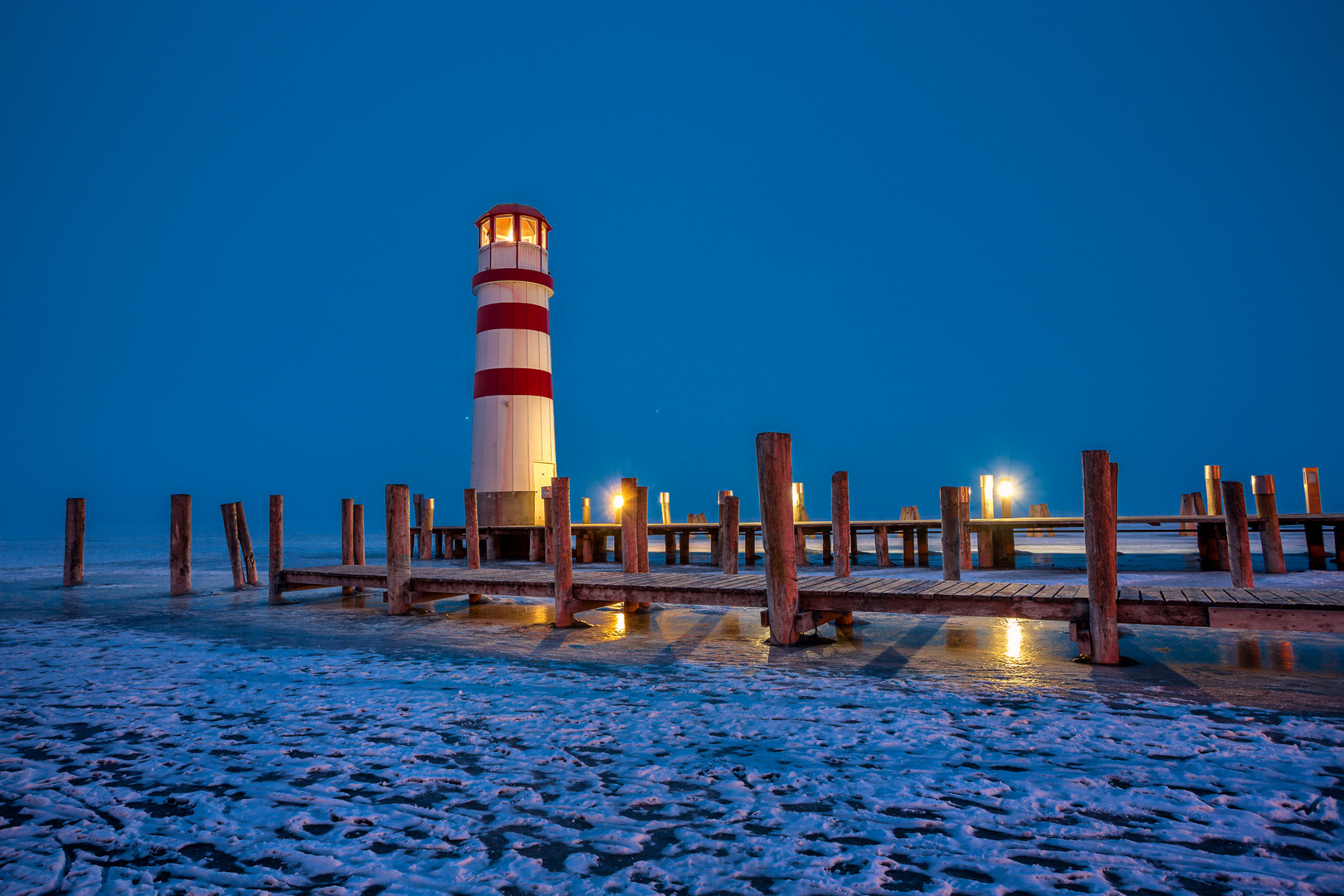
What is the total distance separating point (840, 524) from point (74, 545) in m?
19.6

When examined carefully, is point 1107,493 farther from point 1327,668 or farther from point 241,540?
point 241,540

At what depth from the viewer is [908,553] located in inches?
839

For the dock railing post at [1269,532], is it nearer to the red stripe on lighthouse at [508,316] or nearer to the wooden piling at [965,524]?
the wooden piling at [965,524]

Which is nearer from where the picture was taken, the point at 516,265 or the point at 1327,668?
the point at 1327,668

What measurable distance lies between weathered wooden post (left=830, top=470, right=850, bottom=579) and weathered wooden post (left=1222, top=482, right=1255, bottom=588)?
555cm

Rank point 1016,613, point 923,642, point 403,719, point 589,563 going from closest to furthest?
point 403,719, point 1016,613, point 923,642, point 589,563

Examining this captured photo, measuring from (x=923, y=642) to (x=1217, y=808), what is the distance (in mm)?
5480

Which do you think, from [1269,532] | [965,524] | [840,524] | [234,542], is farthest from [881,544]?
[234,542]

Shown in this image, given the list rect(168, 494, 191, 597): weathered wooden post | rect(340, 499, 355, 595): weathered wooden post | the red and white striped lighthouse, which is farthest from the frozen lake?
the red and white striped lighthouse

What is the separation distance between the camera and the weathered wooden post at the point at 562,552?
1068cm

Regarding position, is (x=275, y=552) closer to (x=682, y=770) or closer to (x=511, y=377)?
(x=511, y=377)

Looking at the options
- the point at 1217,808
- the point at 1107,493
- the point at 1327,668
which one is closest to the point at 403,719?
the point at 1217,808

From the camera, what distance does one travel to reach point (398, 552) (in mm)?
12422

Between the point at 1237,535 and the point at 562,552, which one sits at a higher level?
the point at 562,552
